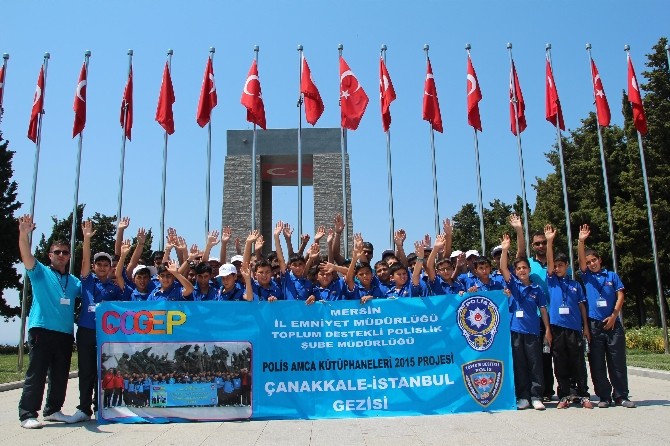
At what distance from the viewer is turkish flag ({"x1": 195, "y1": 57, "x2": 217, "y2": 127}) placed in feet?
46.2

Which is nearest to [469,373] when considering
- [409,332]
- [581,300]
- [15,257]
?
[409,332]

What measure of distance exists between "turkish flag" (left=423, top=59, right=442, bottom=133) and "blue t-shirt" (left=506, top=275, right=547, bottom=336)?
26.2ft

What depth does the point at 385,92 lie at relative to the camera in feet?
46.6

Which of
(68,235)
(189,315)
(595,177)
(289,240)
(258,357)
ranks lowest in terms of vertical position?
(258,357)

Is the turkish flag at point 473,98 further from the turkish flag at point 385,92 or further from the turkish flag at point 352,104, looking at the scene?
the turkish flag at point 352,104

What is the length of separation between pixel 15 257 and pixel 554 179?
92.5ft

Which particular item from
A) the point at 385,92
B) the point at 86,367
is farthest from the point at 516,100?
the point at 86,367

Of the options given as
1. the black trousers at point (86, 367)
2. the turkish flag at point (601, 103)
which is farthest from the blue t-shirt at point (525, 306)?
the turkish flag at point (601, 103)

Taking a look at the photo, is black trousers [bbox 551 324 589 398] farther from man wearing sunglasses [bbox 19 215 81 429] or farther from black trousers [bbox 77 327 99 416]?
man wearing sunglasses [bbox 19 215 81 429]

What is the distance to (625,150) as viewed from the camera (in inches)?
1125

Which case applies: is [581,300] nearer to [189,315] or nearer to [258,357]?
[258,357]

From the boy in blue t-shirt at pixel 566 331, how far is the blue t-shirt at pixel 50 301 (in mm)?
5468

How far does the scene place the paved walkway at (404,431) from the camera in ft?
16.6

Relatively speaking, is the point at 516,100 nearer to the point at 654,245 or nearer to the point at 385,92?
the point at 385,92
